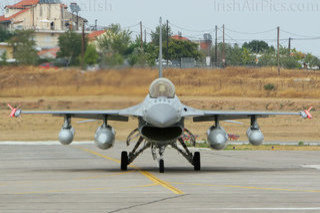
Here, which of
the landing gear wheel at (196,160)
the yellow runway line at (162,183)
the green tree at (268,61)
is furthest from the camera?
the green tree at (268,61)

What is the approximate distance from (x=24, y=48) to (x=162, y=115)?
6354 millimetres

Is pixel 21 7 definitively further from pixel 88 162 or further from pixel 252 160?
pixel 252 160

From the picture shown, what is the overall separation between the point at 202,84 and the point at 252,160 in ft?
18.9

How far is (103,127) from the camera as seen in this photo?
2488cm

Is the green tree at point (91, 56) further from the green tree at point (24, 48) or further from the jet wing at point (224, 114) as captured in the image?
the jet wing at point (224, 114)

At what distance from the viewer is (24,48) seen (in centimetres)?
2433

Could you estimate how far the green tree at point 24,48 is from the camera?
24.1 metres

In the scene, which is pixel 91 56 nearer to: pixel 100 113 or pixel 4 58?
pixel 100 113

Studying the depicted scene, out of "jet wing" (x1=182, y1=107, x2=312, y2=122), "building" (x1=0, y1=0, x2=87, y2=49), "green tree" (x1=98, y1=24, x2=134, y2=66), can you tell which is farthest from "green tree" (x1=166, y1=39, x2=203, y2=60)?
"green tree" (x1=98, y1=24, x2=134, y2=66)

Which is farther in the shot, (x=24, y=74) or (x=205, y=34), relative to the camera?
(x=205, y=34)

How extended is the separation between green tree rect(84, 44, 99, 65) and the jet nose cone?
11.4 ft

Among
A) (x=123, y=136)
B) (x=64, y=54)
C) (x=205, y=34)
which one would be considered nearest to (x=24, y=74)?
(x=64, y=54)

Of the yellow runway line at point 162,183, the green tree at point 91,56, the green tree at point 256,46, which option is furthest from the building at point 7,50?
the green tree at point 256,46

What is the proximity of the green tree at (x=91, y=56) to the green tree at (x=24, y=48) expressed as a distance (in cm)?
182
